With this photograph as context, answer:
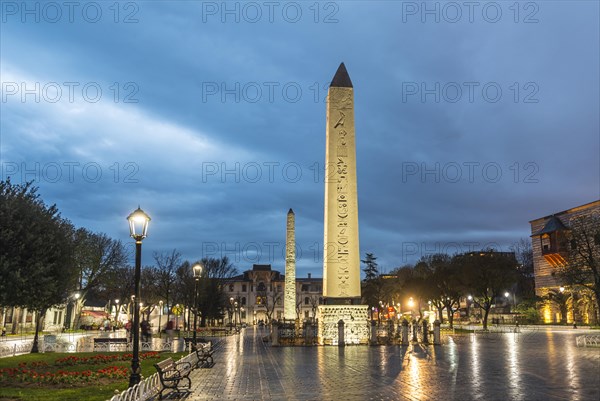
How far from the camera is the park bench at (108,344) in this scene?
27.5 meters

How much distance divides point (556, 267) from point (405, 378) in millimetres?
57154

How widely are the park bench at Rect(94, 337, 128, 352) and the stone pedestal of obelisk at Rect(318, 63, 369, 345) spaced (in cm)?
1095

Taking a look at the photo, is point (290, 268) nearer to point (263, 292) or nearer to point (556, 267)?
point (556, 267)

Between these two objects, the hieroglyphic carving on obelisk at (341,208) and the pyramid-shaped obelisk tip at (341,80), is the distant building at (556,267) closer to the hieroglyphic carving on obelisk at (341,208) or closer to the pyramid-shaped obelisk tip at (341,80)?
the hieroglyphic carving on obelisk at (341,208)

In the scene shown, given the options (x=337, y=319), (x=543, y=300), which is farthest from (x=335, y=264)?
(x=543, y=300)

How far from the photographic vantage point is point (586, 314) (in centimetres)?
5612

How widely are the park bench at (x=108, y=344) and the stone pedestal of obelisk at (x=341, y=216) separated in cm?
1095

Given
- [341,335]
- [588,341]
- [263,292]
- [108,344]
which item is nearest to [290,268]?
[341,335]

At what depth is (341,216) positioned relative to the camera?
86.8 feet

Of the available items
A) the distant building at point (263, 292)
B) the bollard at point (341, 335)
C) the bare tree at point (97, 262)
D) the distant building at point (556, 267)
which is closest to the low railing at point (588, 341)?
the bollard at point (341, 335)

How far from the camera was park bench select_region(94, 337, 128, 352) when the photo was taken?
27.5 meters

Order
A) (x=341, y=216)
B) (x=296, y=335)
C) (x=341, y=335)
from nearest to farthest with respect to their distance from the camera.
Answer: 1. (x=341, y=216)
2. (x=341, y=335)
3. (x=296, y=335)

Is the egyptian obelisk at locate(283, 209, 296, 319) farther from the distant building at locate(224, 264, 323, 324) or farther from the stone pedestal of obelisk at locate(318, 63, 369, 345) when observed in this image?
the distant building at locate(224, 264, 323, 324)

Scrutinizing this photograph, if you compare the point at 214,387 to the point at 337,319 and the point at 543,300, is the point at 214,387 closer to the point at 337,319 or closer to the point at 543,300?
the point at 337,319
